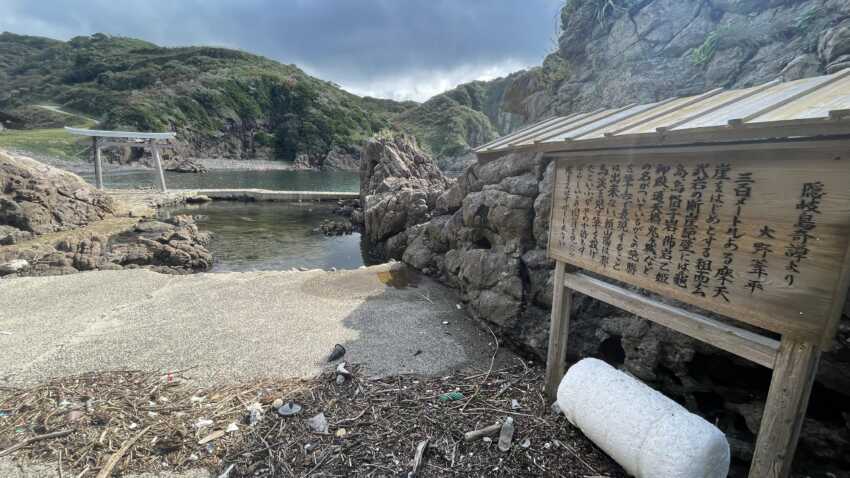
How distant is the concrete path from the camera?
5438mm

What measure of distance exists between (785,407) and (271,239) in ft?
62.2

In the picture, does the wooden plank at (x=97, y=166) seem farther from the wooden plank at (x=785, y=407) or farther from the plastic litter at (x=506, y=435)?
the wooden plank at (x=785, y=407)

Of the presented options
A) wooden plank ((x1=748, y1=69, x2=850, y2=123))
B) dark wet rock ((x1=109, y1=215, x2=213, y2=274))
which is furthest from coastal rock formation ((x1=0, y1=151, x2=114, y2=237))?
wooden plank ((x1=748, y1=69, x2=850, y2=123))

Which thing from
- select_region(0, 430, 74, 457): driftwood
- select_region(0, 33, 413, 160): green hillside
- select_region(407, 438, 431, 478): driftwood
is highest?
select_region(0, 33, 413, 160): green hillside

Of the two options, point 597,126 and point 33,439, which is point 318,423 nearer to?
point 33,439

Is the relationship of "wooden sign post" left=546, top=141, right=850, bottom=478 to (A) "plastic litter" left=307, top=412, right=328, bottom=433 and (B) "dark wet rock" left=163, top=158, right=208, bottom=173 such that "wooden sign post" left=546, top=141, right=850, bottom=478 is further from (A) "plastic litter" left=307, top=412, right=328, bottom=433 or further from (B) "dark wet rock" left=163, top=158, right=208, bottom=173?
(B) "dark wet rock" left=163, top=158, right=208, bottom=173

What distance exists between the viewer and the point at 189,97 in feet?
257

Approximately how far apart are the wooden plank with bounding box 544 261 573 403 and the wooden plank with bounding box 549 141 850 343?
21.9 inches

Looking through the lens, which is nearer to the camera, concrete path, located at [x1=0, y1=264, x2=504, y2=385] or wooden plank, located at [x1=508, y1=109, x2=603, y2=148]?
concrete path, located at [x1=0, y1=264, x2=504, y2=385]

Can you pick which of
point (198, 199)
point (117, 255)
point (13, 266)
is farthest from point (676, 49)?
point (198, 199)

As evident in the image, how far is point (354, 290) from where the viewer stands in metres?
8.77

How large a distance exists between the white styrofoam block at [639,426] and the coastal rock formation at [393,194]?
10831mm

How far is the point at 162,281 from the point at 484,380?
879 centimetres

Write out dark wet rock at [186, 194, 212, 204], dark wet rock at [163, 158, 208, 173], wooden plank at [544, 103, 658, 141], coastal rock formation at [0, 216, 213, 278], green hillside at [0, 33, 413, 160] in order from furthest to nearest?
green hillside at [0, 33, 413, 160]
dark wet rock at [163, 158, 208, 173]
dark wet rock at [186, 194, 212, 204]
coastal rock formation at [0, 216, 213, 278]
wooden plank at [544, 103, 658, 141]
